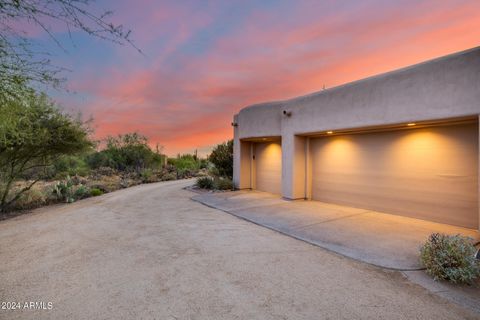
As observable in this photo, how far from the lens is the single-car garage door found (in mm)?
5355

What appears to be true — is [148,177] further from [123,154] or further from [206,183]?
[206,183]

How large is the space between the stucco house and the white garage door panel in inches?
41.5

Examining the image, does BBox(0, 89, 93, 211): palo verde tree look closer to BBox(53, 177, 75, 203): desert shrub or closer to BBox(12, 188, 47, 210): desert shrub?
BBox(12, 188, 47, 210): desert shrub

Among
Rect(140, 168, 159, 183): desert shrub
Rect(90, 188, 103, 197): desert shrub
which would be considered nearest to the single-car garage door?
Rect(90, 188, 103, 197): desert shrub

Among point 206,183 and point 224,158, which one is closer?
point 206,183

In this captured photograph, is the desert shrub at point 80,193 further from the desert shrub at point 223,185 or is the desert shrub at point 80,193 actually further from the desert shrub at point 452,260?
the desert shrub at point 452,260

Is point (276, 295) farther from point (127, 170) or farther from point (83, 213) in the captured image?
point (127, 170)

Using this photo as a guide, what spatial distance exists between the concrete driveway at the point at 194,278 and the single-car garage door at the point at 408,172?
3.60 m

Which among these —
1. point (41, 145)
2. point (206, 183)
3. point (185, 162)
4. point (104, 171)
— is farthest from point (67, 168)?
point (185, 162)

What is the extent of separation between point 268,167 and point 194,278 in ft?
25.4

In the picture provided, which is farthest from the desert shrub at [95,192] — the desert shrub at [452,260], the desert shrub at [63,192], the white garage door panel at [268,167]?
the desert shrub at [452,260]

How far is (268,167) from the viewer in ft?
34.8

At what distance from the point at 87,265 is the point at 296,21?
8.67 m

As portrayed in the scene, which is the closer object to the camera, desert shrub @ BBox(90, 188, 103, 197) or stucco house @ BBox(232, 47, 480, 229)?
stucco house @ BBox(232, 47, 480, 229)
